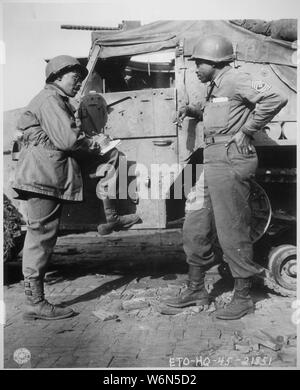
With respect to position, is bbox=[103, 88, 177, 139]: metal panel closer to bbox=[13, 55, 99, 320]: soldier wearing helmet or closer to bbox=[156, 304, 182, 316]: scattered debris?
bbox=[13, 55, 99, 320]: soldier wearing helmet

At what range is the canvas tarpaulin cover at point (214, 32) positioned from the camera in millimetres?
4883

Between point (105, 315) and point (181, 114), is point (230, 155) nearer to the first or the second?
point (181, 114)

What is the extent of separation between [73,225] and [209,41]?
2138 millimetres

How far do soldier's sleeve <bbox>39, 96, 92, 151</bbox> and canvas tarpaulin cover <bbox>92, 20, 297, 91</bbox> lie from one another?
1339 mm

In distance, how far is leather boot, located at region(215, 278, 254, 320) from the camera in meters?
4.32

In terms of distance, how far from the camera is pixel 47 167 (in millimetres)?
4258

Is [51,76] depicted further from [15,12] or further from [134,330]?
[134,330]

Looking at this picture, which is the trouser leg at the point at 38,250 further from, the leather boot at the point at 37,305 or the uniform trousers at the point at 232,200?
the uniform trousers at the point at 232,200

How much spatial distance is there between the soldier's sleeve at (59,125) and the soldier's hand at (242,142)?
126 centimetres

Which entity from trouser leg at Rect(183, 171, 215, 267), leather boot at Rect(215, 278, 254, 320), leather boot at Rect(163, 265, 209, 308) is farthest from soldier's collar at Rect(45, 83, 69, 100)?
leather boot at Rect(215, 278, 254, 320)

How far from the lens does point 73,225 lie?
5.07 metres

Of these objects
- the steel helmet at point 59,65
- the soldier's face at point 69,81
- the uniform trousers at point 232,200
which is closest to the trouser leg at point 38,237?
the soldier's face at point 69,81

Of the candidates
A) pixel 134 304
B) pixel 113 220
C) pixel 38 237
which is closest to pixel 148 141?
pixel 113 220

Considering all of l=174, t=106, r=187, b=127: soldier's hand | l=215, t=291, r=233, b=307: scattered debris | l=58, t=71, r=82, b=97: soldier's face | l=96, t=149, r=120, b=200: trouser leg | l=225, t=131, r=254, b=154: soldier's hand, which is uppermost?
l=58, t=71, r=82, b=97: soldier's face
